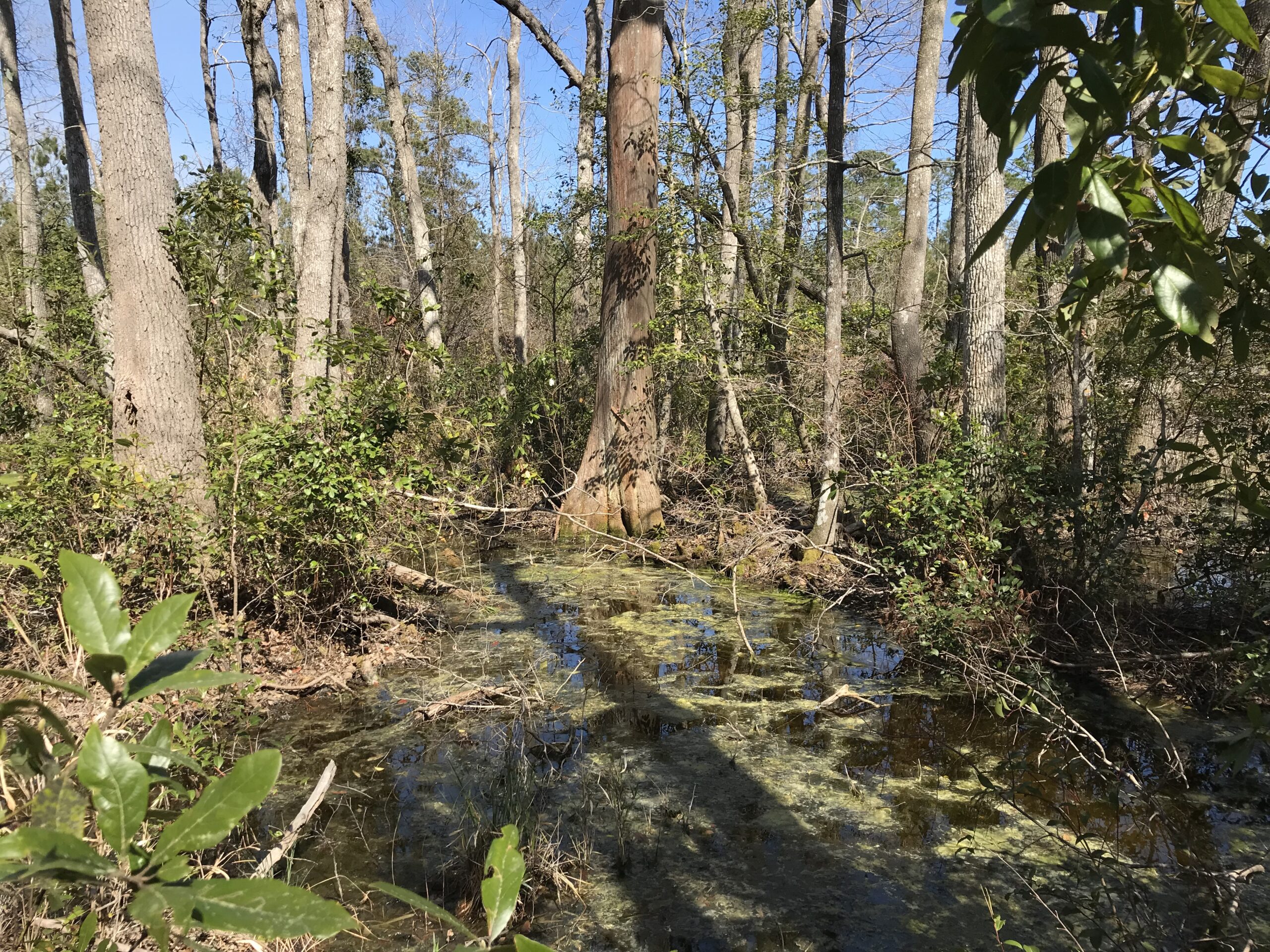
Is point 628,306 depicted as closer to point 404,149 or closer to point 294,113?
point 294,113

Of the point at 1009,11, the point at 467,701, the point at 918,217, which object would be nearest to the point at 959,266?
the point at 918,217

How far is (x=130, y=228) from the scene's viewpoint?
484cm

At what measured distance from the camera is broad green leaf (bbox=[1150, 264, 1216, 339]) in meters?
0.95

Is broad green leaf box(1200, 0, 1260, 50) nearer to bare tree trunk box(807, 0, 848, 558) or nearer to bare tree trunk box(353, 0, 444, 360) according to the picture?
bare tree trunk box(807, 0, 848, 558)

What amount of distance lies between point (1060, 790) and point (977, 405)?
10.8ft

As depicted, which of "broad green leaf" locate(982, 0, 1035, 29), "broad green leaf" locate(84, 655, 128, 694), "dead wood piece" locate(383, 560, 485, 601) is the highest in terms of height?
"broad green leaf" locate(982, 0, 1035, 29)

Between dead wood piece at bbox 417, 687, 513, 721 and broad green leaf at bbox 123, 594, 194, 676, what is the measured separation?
4133mm

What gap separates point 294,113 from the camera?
10688mm

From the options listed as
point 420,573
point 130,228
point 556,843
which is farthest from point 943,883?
point 130,228

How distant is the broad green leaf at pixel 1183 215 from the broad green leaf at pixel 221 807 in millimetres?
1073

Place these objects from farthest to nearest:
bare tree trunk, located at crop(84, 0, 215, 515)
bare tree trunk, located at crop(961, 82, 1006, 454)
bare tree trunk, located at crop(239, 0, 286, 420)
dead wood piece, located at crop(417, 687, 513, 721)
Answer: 1. bare tree trunk, located at crop(239, 0, 286, 420)
2. bare tree trunk, located at crop(961, 82, 1006, 454)
3. bare tree trunk, located at crop(84, 0, 215, 515)
4. dead wood piece, located at crop(417, 687, 513, 721)

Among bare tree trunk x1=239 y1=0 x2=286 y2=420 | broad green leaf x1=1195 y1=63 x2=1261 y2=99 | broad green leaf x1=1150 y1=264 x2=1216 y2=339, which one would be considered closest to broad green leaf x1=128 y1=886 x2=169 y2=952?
broad green leaf x1=1150 y1=264 x2=1216 y2=339

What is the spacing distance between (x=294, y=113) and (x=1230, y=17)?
11.8 meters

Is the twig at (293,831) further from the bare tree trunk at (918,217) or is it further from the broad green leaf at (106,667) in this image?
the bare tree trunk at (918,217)
